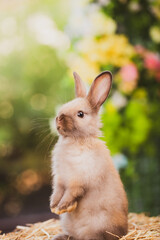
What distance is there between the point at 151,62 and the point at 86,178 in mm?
1276

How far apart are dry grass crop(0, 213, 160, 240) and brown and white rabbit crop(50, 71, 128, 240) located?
0.30 ft

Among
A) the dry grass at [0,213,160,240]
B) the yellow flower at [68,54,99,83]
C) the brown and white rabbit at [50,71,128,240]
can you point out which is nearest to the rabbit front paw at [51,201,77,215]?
the brown and white rabbit at [50,71,128,240]

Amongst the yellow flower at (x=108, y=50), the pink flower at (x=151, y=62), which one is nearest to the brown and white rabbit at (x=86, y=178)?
the yellow flower at (x=108, y=50)

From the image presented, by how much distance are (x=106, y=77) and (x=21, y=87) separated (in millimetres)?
2261

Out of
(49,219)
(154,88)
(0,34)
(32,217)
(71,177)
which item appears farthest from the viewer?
(0,34)

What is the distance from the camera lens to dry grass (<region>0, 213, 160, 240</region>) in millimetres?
1187

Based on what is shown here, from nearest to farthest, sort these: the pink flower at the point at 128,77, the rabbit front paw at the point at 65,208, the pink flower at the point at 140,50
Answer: the rabbit front paw at the point at 65,208 < the pink flower at the point at 128,77 < the pink flower at the point at 140,50

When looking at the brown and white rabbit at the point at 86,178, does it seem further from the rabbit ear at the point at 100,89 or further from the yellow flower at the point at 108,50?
the yellow flower at the point at 108,50

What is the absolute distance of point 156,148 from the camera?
6.72 ft

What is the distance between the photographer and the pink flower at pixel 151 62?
6.97ft

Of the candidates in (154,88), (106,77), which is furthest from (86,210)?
(154,88)

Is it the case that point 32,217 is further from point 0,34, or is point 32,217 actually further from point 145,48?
point 0,34

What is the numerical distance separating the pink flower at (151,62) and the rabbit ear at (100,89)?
3.43 feet

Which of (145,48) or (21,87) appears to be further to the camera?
(21,87)
